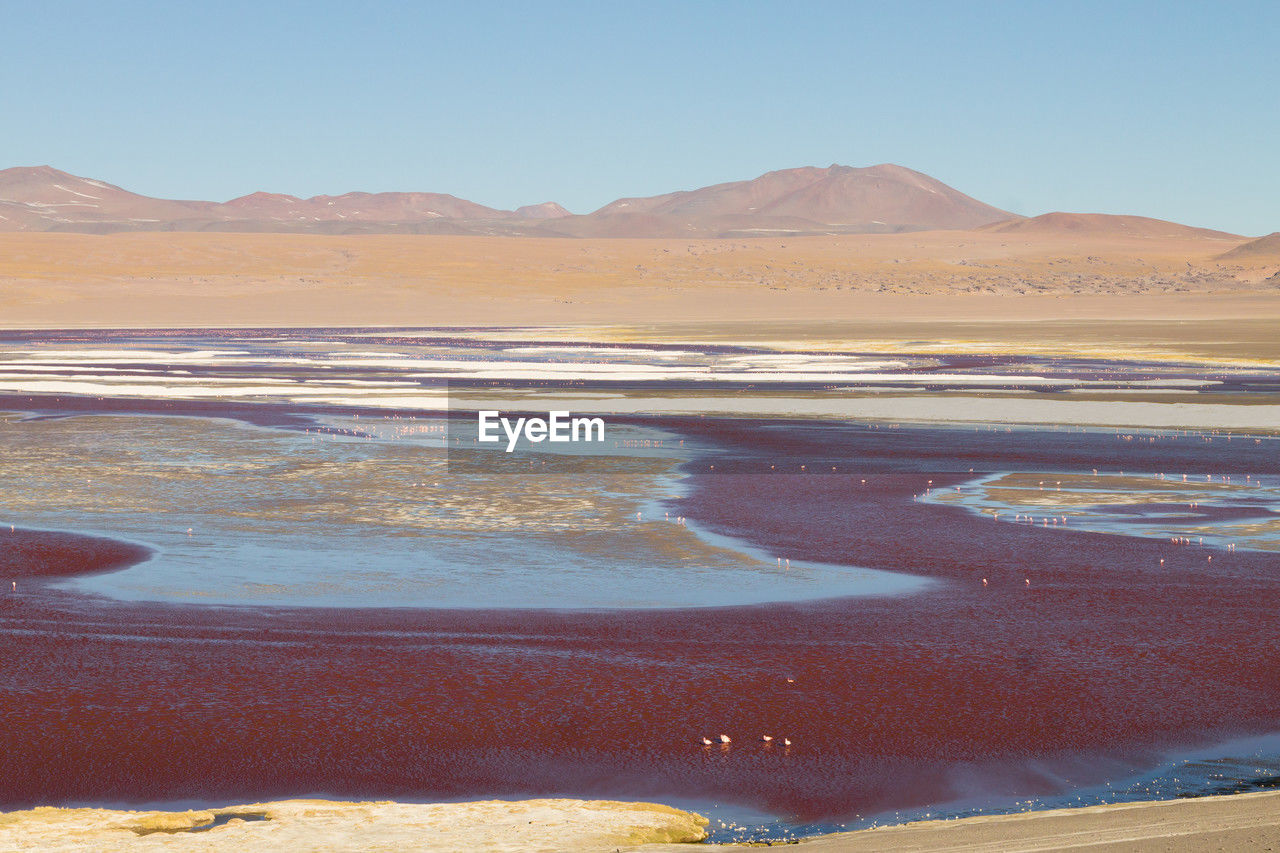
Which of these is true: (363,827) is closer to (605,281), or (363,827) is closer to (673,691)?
(673,691)

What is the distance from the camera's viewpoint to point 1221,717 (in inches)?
320

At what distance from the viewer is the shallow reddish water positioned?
A: 7152 millimetres

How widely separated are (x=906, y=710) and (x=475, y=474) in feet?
32.4

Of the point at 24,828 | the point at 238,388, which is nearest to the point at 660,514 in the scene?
the point at 24,828

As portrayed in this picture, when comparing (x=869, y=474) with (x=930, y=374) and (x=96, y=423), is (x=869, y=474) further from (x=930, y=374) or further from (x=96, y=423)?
(x=930, y=374)

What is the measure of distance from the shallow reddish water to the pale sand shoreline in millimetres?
305

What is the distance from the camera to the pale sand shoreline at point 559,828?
235 inches

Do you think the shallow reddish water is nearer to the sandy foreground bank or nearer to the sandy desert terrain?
the sandy foreground bank

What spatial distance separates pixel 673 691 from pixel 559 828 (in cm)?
235

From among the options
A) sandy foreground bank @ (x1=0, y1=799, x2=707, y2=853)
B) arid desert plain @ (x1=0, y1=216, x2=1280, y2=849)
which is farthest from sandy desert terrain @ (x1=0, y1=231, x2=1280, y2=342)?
sandy foreground bank @ (x1=0, y1=799, x2=707, y2=853)

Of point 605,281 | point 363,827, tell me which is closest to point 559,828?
point 363,827

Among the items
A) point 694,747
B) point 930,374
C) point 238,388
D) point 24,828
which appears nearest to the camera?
point 24,828

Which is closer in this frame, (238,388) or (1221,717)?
(1221,717)

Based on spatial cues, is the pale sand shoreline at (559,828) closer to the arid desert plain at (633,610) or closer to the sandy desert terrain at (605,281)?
the arid desert plain at (633,610)
